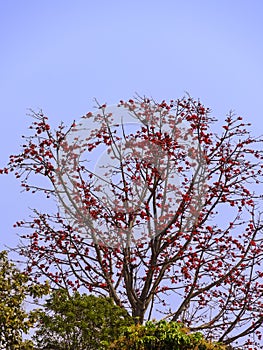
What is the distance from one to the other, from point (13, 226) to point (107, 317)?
287 centimetres

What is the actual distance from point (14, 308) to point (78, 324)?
739mm

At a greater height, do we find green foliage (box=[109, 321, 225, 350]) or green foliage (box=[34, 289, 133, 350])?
green foliage (box=[34, 289, 133, 350])

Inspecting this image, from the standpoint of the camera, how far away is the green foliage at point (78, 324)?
21.0ft

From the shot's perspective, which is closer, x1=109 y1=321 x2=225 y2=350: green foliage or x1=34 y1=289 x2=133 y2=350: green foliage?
x1=109 y1=321 x2=225 y2=350: green foliage

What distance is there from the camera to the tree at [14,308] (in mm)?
6395

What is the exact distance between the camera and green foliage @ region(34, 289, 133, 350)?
6414 millimetres

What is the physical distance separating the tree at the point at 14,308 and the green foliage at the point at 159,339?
3.50 ft

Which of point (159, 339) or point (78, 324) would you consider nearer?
point (159, 339)

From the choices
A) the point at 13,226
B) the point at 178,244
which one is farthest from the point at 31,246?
the point at 178,244

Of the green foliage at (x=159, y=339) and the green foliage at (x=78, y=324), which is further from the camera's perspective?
the green foliage at (x=78, y=324)

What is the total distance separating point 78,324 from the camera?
6445 mm

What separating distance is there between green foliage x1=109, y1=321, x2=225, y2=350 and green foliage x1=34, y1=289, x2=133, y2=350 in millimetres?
308

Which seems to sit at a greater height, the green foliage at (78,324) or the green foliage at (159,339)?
the green foliage at (78,324)

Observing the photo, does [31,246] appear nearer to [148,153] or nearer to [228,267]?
[148,153]
